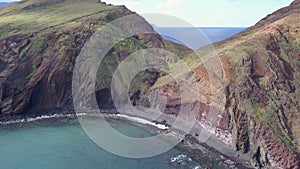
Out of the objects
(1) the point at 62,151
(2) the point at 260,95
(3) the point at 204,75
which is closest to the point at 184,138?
(3) the point at 204,75

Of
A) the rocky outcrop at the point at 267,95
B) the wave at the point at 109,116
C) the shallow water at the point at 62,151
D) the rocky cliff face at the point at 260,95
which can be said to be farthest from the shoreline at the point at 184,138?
the shallow water at the point at 62,151

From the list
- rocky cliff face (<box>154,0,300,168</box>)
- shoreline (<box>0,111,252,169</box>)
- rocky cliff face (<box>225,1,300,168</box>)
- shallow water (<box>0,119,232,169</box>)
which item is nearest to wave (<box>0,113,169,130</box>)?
shoreline (<box>0,111,252,169</box>)

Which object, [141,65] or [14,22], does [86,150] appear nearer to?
[141,65]

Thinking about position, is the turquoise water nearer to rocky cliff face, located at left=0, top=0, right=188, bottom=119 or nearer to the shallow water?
the shallow water

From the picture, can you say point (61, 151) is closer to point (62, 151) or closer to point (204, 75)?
point (62, 151)

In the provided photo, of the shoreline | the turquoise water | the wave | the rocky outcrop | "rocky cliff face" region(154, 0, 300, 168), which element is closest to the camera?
the rocky outcrop

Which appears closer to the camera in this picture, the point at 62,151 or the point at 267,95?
the point at 62,151
